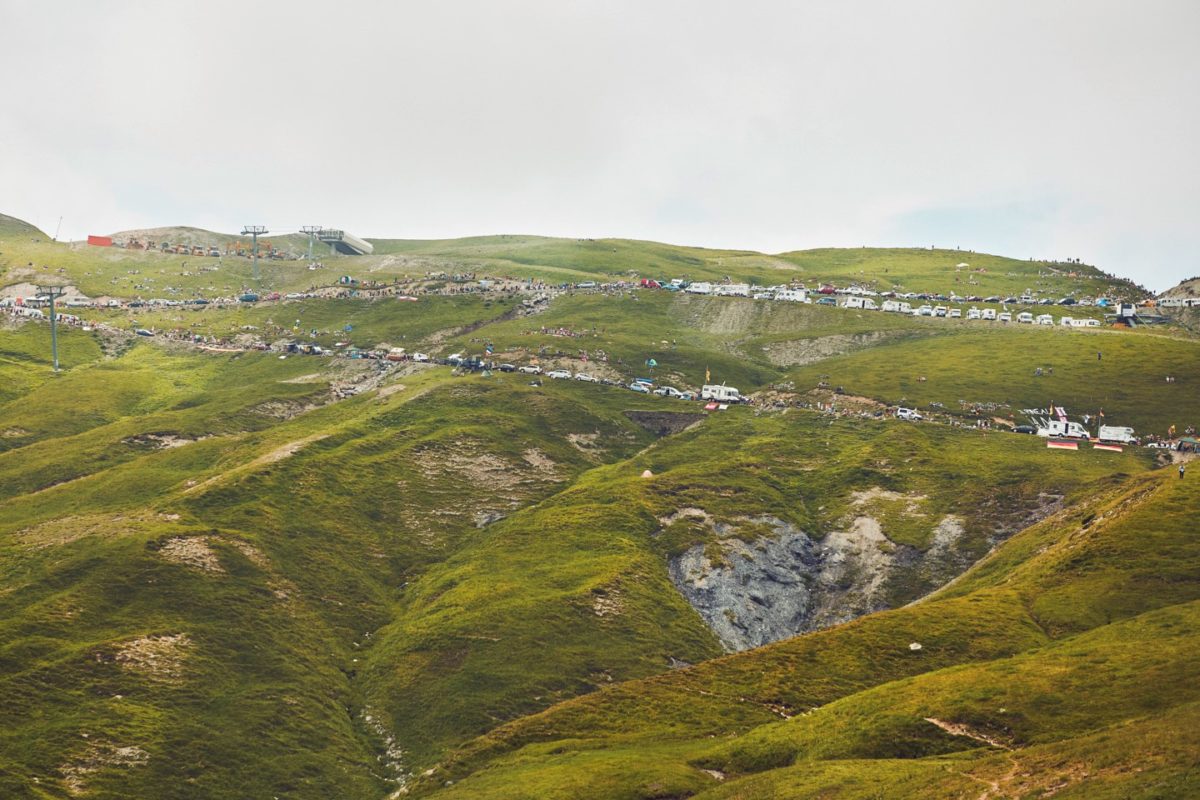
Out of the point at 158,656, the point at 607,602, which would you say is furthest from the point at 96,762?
the point at 607,602

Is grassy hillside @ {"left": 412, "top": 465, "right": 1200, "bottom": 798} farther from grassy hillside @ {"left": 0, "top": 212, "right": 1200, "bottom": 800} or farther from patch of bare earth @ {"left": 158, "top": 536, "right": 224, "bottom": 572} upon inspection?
patch of bare earth @ {"left": 158, "top": 536, "right": 224, "bottom": 572}

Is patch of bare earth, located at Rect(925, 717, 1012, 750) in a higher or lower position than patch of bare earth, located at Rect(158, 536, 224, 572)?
higher

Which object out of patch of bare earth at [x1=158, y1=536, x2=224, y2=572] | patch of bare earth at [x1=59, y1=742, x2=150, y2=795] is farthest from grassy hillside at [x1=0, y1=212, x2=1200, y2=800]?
patch of bare earth at [x1=158, y1=536, x2=224, y2=572]

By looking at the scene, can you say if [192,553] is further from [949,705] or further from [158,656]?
[949,705]

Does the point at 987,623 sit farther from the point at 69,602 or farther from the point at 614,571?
the point at 69,602

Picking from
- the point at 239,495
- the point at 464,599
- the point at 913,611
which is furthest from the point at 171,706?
the point at 913,611

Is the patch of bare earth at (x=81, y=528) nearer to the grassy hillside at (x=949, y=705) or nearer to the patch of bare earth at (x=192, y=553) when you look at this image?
the patch of bare earth at (x=192, y=553)
